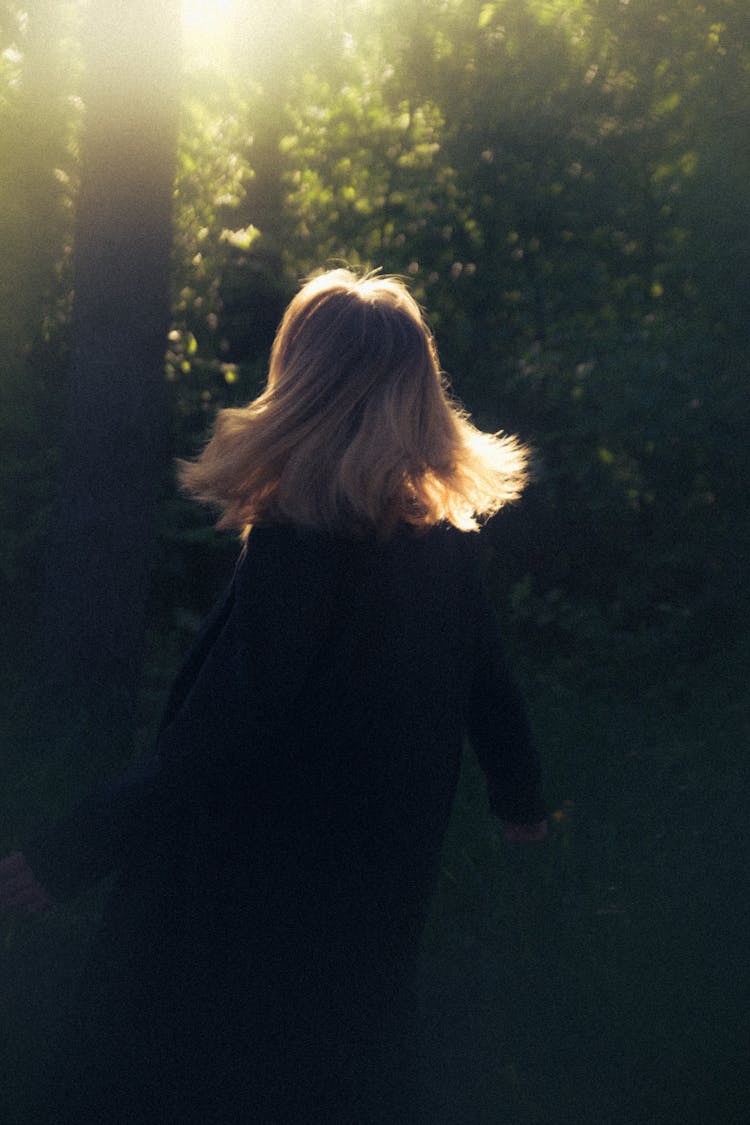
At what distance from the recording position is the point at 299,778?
7.41 ft

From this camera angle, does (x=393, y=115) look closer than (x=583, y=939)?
No

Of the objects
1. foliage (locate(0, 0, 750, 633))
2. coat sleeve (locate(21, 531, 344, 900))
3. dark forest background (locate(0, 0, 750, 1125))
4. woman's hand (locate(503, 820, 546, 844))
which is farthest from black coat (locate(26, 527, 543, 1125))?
foliage (locate(0, 0, 750, 633))

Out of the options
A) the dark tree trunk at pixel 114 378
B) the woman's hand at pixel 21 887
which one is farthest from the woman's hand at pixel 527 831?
the dark tree trunk at pixel 114 378

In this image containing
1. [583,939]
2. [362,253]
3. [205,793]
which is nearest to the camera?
[205,793]

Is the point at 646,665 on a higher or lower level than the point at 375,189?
lower

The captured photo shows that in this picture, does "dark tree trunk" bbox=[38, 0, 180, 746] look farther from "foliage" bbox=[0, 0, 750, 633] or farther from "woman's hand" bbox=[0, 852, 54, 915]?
"woman's hand" bbox=[0, 852, 54, 915]

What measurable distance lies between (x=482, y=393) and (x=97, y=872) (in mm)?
4562

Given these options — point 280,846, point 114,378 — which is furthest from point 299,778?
point 114,378

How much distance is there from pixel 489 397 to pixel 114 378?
2094 mm

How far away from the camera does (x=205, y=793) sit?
224 centimetres

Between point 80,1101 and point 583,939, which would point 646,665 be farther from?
point 80,1101

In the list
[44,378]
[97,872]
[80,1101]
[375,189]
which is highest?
[375,189]

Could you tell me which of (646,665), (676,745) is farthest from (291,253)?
(676,745)

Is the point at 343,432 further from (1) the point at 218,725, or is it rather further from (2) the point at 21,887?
(2) the point at 21,887
